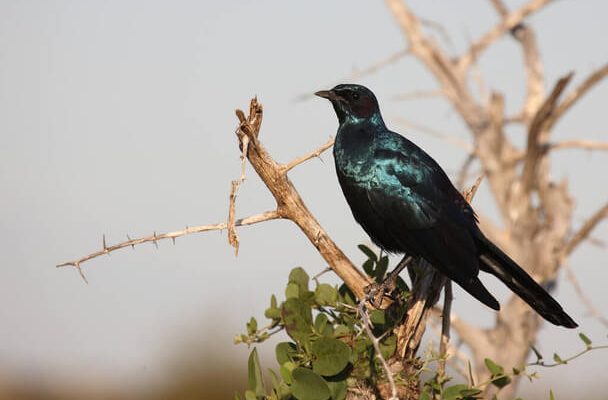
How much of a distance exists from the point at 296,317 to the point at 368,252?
752 millimetres

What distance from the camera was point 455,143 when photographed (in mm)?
10023

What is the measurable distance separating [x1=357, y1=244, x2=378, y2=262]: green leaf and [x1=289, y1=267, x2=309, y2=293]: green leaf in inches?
18.7

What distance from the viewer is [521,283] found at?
16.9 ft

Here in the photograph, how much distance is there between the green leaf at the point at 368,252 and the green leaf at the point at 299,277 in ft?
1.56

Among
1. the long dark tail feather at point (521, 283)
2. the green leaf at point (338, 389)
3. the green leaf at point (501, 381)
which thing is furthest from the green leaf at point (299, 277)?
the long dark tail feather at point (521, 283)

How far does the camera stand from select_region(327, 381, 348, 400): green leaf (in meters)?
3.80

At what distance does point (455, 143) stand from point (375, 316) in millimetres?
6034

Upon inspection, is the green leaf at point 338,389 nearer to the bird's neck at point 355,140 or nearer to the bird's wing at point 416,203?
the bird's wing at point 416,203

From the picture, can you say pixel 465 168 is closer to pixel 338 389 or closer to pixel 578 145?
pixel 578 145

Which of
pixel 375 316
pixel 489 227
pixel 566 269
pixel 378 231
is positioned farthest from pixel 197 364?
pixel 375 316

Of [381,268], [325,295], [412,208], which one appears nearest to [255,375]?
[325,295]

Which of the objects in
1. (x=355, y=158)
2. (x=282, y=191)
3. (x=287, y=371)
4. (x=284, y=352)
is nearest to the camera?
(x=287, y=371)

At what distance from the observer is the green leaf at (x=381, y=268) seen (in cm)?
459

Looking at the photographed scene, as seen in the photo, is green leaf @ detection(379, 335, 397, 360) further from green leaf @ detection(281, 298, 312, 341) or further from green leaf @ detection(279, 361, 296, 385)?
green leaf @ detection(279, 361, 296, 385)
